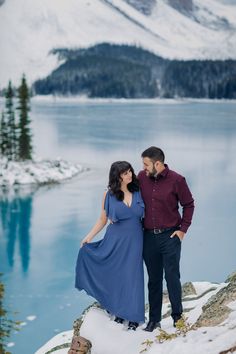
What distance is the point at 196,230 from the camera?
23.0 m

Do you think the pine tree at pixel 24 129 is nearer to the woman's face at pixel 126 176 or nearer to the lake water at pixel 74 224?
the lake water at pixel 74 224

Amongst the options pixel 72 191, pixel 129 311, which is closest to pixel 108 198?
pixel 129 311

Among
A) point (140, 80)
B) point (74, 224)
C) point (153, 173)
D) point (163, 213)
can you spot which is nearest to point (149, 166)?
point (153, 173)

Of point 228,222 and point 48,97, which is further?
point 48,97

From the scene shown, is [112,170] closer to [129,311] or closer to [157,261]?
[157,261]

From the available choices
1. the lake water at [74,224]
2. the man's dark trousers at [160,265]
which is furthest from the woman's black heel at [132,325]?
the lake water at [74,224]

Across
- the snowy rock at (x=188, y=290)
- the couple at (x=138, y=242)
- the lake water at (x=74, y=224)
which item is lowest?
the lake water at (x=74, y=224)

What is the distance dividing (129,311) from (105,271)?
42 centimetres

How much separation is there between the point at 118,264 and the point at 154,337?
2.33 feet

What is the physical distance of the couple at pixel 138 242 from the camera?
17.2ft

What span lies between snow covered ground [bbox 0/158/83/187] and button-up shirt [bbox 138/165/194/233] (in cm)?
3088

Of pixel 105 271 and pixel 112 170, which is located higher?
pixel 112 170

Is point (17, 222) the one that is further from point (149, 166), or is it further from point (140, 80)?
point (140, 80)

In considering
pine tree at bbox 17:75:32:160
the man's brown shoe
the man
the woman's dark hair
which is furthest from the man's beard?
pine tree at bbox 17:75:32:160
